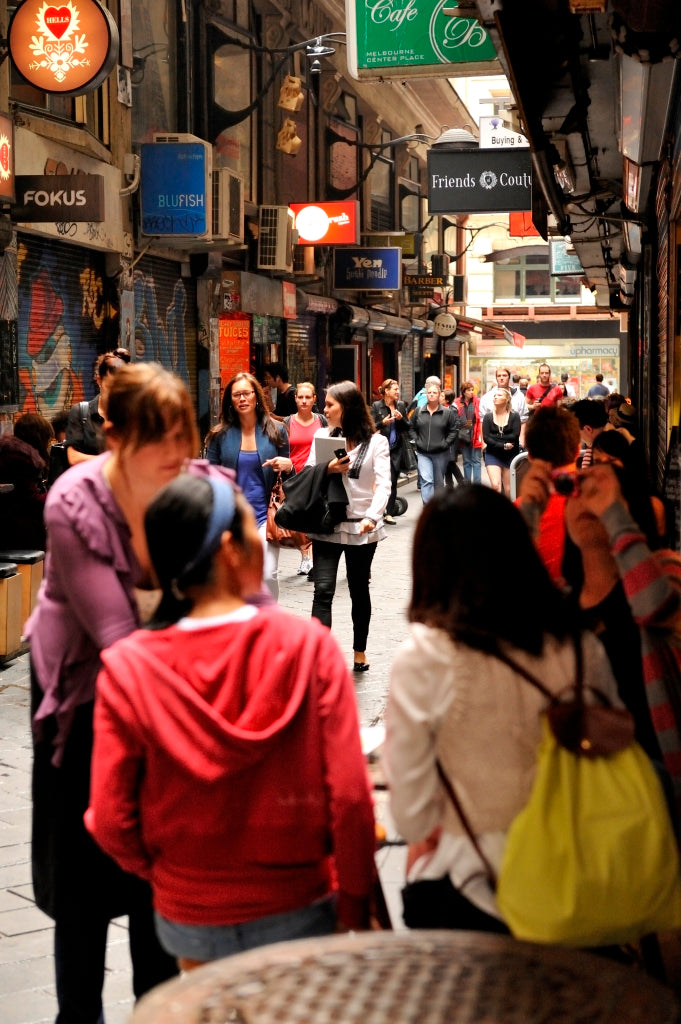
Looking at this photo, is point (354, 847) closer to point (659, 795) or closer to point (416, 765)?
point (416, 765)

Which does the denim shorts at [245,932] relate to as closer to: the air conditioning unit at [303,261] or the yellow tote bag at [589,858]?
the yellow tote bag at [589,858]

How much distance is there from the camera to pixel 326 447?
331 inches

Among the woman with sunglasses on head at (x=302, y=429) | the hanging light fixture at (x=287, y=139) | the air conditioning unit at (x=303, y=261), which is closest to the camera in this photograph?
the woman with sunglasses on head at (x=302, y=429)

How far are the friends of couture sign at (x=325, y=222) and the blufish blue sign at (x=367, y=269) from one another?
3.32m

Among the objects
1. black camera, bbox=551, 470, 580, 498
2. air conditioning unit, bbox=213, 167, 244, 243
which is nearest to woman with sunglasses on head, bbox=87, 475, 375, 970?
black camera, bbox=551, 470, 580, 498

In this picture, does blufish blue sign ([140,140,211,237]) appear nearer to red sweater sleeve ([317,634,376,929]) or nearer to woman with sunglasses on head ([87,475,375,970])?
woman with sunglasses on head ([87,475,375,970])

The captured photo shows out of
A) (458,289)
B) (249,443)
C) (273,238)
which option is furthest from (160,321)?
(458,289)

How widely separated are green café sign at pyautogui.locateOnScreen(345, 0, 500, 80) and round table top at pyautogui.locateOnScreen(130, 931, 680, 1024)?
7714 mm

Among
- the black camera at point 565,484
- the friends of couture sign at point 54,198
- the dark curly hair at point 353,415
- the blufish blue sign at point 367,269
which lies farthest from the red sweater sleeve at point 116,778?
the blufish blue sign at point 367,269

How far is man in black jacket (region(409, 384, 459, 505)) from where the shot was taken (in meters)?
15.9

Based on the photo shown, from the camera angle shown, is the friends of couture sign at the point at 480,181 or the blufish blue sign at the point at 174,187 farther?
the blufish blue sign at the point at 174,187

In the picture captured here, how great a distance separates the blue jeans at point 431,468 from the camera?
16.1 m

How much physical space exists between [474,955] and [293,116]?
22502 mm

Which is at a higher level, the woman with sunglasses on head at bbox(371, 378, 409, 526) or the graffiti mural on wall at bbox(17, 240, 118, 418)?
the graffiti mural on wall at bbox(17, 240, 118, 418)
